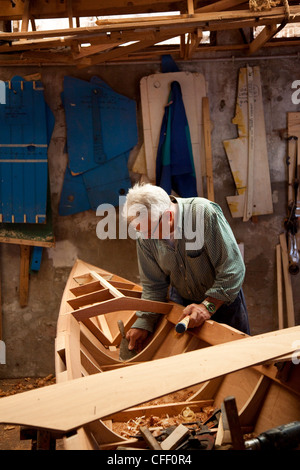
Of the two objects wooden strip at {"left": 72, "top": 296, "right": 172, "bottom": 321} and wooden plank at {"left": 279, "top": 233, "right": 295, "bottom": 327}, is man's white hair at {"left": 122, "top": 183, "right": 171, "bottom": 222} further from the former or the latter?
wooden plank at {"left": 279, "top": 233, "right": 295, "bottom": 327}

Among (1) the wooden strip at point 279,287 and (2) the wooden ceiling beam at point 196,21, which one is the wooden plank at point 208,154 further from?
(2) the wooden ceiling beam at point 196,21

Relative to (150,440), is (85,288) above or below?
above

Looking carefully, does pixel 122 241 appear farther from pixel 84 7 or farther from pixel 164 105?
pixel 84 7

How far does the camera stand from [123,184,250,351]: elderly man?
3010mm

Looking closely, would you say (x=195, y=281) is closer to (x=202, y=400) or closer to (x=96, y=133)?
(x=202, y=400)

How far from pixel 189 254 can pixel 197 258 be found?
64mm

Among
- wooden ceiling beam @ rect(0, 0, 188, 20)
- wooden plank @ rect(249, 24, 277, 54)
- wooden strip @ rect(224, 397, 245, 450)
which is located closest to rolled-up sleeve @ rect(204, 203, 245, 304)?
wooden strip @ rect(224, 397, 245, 450)

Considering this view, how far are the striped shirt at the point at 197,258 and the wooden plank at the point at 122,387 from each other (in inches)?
34.7

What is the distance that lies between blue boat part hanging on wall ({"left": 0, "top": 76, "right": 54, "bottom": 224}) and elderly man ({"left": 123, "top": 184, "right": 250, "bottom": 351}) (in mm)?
2301

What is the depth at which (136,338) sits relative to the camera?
11.2 ft

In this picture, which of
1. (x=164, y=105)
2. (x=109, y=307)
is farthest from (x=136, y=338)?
(x=164, y=105)

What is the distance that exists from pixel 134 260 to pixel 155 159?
1.28 metres
